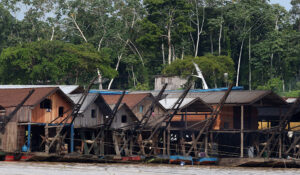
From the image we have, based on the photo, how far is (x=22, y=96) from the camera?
187 feet

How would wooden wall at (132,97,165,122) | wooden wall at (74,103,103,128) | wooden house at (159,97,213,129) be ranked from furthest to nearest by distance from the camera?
wooden wall at (132,97,165,122), wooden house at (159,97,213,129), wooden wall at (74,103,103,128)

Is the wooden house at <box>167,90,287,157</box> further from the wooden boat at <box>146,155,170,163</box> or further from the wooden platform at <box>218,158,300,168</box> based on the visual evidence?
the wooden boat at <box>146,155,170,163</box>

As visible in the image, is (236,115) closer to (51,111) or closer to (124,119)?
(124,119)

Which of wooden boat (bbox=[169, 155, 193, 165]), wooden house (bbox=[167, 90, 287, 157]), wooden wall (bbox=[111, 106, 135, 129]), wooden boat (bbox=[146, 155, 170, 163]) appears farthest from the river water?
wooden wall (bbox=[111, 106, 135, 129])

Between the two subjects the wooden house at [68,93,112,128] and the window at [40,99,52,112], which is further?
the wooden house at [68,93,112,128]

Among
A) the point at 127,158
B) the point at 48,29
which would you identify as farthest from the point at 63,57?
the point at 127,158

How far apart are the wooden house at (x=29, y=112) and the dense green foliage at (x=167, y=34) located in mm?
31974

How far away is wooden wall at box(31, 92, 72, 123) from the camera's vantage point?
2236 inches

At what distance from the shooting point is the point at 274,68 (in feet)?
327

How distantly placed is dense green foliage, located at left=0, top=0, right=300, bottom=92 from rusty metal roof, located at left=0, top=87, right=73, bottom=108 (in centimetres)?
3245

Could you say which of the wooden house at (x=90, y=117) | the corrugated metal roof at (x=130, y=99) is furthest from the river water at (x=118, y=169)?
the corrugated metal roof at (x=130, y=99)

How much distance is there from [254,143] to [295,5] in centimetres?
6000

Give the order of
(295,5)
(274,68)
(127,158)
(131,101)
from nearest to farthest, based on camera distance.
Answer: (127,158)
(131,101)
(274,68)
(295,5)

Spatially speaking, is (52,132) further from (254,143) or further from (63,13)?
(63,13)
